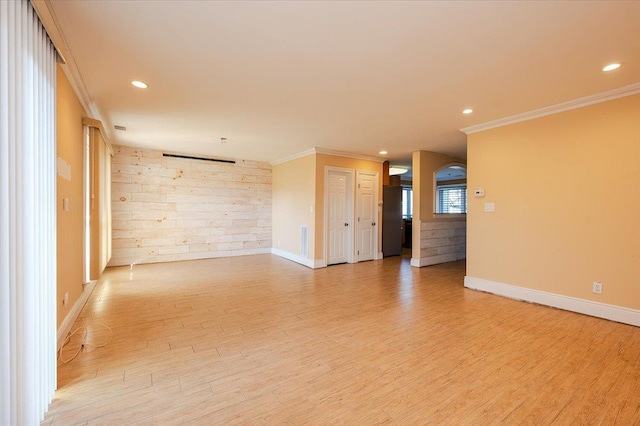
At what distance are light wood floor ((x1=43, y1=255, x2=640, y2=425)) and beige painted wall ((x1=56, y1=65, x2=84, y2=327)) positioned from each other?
0.52m

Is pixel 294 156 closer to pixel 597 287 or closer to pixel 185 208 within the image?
pixel 185 208

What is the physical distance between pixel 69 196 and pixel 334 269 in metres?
4.44

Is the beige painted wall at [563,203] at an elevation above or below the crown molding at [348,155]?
below

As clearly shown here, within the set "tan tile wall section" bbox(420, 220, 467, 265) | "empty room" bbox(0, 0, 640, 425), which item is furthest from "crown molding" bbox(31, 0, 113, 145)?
"tan tile wall section" bbox(420, 220, 467, 265)

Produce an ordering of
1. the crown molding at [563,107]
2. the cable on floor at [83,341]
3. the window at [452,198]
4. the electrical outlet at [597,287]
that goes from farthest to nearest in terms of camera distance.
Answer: the window at [452,198], the electrical outlet at [597,287], the crown molding at [563,107], the cable on floor at [83,341]

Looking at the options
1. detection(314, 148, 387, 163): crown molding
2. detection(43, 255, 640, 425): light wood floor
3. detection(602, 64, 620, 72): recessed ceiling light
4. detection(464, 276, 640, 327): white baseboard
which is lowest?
detection(43, 255, 640, 425): light wood floor

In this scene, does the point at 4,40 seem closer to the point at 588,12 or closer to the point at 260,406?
the point at 260,406

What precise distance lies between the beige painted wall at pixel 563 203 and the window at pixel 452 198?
167 inches

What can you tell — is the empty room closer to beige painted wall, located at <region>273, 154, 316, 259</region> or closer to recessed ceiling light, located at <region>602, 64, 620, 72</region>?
recessed ceiling light, located at <region>602, 64, 620, 72</region>

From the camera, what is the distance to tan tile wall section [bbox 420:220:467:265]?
247 inches

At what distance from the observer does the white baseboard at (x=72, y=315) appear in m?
2.62

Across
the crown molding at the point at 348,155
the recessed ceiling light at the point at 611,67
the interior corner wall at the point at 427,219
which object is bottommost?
the interior corner wall at the point at 427,219

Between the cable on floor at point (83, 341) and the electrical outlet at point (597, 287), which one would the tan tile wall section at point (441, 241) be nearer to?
the electrical outlet at point (597, 287)

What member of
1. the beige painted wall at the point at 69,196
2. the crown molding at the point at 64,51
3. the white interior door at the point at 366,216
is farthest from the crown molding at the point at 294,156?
the beige painted wall at the point at 69,196
